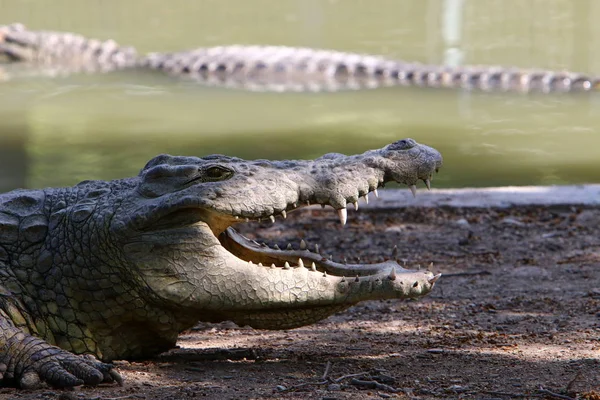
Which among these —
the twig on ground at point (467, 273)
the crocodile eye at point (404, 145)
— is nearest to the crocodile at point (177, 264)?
the crocodile eye at point (404, 145)

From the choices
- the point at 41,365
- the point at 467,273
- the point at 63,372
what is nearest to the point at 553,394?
the point at 63,372

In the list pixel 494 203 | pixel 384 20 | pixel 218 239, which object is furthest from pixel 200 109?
pixel 384 20

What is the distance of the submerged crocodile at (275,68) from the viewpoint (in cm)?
Answer: 1286

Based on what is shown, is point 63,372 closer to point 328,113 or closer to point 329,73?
point 328,113

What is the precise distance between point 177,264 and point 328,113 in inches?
296

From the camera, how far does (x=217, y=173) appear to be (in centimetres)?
372

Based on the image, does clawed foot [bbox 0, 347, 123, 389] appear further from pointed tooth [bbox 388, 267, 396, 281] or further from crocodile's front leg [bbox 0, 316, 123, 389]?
pointed tooth [bbox 388, 267, 396, 281]

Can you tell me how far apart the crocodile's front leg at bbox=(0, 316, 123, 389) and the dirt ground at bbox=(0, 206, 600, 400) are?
0.06 m

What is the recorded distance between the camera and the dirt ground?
3.25m

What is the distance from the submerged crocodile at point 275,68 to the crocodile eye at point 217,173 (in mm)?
9413

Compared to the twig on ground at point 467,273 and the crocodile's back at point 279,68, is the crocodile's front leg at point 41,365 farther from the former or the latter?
the crocodile's back at point 279,68

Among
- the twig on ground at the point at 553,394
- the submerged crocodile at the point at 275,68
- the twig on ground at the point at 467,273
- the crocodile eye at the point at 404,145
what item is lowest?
the twig on ground at the point at 467,273

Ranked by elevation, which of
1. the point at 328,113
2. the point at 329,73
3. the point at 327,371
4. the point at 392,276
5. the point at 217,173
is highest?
the point at 217,173

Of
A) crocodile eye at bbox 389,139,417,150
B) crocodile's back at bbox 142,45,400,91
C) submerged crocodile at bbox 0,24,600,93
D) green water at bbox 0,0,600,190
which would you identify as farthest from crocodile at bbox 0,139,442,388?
crocodile's back at bbox 142,45,400,91
